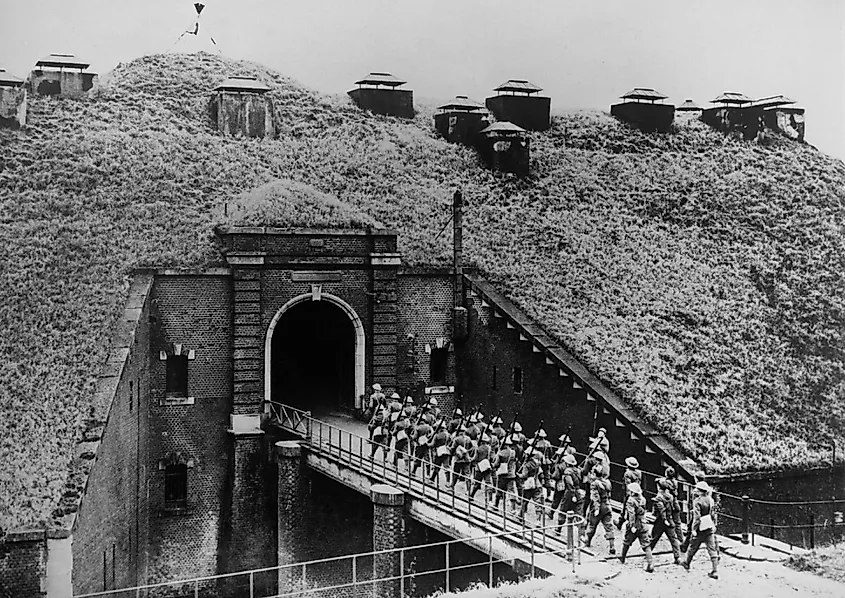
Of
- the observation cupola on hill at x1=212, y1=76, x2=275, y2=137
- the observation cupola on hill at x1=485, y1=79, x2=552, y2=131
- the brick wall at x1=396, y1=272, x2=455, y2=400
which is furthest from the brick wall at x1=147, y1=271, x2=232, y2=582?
the observation cupola on hill at x1=485, y1=79, x2=552, y2=131

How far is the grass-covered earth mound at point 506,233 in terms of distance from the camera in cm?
2431

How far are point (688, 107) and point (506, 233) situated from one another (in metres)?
12.1

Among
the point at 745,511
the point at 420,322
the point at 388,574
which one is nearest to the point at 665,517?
the point at 388,574

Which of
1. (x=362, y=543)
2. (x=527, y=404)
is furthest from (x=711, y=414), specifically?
(x=362, y=543)

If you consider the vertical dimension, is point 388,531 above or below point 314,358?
below

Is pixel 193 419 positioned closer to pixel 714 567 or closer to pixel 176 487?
pixel 176 487

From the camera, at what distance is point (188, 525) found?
87.2ft

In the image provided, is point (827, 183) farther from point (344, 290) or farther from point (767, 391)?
point (344, 290)

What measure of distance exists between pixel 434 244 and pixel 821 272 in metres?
12.2

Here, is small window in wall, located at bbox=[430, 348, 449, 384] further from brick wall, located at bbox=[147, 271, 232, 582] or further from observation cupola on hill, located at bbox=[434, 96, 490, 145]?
observation cupola on hill, located at bbox=[434, 96, 490, 145]

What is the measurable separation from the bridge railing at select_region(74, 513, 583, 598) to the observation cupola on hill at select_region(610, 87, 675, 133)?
22996mm

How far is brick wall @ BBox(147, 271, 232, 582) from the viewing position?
26.2 metres

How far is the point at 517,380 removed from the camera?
27.4 m

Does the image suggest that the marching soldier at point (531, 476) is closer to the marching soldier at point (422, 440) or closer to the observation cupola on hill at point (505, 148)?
the marching soldier at point (422, 440)
